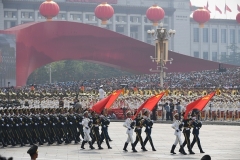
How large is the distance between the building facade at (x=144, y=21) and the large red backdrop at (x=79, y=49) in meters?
38.6

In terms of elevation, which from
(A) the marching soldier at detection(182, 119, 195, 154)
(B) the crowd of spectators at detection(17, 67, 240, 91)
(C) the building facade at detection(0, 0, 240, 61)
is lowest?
(A) the marching soldier at detection(182, 119, 195, 154)

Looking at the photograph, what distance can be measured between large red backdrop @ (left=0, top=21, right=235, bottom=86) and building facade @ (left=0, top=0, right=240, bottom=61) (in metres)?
38.6

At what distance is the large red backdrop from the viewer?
60969mm

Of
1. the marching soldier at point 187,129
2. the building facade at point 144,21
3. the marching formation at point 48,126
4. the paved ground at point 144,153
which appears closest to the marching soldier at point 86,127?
the marching formation at point 48,126

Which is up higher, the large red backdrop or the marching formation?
the large red backdrop

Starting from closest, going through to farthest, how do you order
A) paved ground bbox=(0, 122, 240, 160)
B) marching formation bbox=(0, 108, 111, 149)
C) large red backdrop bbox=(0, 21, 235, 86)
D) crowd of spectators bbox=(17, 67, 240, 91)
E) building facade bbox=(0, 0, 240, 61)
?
paved ground bbox=(0, 122, 240, 160) < marching formation bbox=(0, 108, 111, 149) < crowd of spectators bbox=(17, 67, 240, 91) < large red backdrop bbox=(0, 21, 235, 86) < building facade bbox=(0, 0, 240, 61)

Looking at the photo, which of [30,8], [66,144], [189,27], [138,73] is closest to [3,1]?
[30,8]

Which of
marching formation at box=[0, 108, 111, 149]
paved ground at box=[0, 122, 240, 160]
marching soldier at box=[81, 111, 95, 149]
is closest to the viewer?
paved ground at box=[0, 122, 240, 160]

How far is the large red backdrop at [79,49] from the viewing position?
6097 cm

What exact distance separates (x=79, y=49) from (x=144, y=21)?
54134mm

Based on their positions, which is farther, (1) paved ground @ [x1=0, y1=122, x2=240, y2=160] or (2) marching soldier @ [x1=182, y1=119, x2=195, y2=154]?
(2) marching soldier @ [x1=182, y1=119, x2=195, y2=154]

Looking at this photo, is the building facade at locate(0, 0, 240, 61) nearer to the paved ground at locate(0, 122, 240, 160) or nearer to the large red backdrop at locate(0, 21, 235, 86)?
the large red backdrop at locate(0, 21, 235, 86)

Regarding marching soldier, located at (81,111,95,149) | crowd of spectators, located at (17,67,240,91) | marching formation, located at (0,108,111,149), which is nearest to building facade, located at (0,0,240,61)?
crowd of spectators, located at (17,67,240,91)

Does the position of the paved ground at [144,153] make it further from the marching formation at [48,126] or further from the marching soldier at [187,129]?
the marching formation at [48,126]
